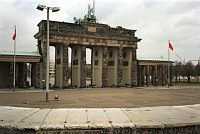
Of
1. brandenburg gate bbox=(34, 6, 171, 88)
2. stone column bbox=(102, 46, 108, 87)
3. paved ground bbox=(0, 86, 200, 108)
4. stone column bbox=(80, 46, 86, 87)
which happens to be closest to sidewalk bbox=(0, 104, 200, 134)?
paved ground bbox=(0, 86, 200, 108)

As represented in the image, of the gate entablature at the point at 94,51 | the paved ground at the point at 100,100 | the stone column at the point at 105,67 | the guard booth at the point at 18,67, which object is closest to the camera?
the paved ground at the point at 100,100

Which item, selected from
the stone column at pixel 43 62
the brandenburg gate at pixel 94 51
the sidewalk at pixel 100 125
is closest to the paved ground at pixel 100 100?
the sidewalk at pixel 100 125

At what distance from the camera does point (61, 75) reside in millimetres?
62469

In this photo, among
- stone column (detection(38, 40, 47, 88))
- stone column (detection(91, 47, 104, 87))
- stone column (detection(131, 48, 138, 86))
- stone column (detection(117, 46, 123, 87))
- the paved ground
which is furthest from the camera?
stone column (detection(131, 48, 138, 86))

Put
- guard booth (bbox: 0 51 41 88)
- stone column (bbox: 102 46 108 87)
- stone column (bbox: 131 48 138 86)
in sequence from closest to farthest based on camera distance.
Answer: guard booth (bbox: 0 51 41 88), stone column (bbox: 102 46 108 87), stone column (bbox: 131 48 138 86)

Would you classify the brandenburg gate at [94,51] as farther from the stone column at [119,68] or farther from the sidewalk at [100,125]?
the sidewalk at [100,125]

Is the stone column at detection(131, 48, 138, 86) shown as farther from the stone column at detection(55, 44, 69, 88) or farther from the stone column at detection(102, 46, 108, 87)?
the stone column at detection(55, 44, 69, 88)

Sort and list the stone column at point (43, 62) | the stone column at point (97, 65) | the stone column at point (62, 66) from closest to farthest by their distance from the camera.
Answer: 1. the stone column at point (43, 62)
2. the stone column at point (62, 66)
3. the stone column at point (97, 65)

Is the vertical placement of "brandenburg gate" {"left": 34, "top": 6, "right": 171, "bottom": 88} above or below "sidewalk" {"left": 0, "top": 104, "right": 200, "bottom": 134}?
above

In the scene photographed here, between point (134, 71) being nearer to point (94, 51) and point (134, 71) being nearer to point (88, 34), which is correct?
point (94, 51)

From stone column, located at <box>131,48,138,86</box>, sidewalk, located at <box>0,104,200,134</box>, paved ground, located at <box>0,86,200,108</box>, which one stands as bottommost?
paved ground, located at <box>0,86,200,108</box>

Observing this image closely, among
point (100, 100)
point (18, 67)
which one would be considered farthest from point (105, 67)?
point (100, 100)

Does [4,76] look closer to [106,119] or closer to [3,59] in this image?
[3,59]

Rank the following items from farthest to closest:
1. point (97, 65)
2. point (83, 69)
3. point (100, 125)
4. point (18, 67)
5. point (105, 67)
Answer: point (97, 65)
point (105, 67)
point (18, 67)
point (83, 69)
point (100, 125)
